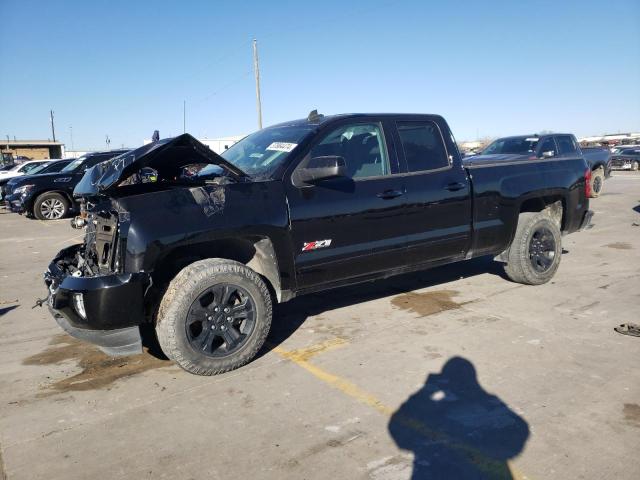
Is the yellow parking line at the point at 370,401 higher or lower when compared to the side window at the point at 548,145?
lower

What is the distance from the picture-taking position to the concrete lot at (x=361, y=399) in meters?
2.69

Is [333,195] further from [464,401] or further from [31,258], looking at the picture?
[31,258]

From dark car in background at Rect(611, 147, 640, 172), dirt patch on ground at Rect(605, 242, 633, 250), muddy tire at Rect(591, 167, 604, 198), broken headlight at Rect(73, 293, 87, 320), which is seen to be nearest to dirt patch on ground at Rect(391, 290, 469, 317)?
broken headlight at Rect(73, 293, 87, 320)

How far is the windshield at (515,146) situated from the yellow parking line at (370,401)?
10.1 meters

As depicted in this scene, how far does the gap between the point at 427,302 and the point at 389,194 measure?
1.53 meters

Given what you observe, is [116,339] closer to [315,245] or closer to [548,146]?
[315,245]

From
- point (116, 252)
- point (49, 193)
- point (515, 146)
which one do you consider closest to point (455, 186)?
point (116, 252)

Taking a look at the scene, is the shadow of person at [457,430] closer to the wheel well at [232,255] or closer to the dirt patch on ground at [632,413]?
the dirt patch on ground at [632,413]

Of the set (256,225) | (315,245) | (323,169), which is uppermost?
(323,169)

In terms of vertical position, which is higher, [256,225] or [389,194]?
[389,194]

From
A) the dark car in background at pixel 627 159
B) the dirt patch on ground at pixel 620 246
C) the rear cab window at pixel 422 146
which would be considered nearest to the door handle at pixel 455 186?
the rear cab window at pixel 422 146

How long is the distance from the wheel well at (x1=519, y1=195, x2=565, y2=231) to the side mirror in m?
3.00

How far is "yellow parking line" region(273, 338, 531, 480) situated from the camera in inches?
102

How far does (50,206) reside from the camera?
14.0 m
